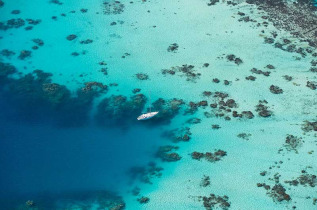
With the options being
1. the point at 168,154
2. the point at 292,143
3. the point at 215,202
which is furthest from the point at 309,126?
the point at 168,154

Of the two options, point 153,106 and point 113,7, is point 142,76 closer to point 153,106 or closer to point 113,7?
point 153,106

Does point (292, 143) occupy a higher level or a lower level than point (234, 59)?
lower

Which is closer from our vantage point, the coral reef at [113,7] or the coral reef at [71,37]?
the coral reef at [71,37]

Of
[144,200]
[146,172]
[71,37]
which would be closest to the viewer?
[144,200]

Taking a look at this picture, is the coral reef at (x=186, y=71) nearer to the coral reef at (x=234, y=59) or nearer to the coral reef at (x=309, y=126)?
the coral reef at (x=234, y=59)

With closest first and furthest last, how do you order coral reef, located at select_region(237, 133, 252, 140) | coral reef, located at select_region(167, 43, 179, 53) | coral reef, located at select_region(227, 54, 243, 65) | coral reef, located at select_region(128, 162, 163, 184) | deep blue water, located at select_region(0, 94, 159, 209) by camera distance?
deep blue water, located at select_region(0, 94, 159, 209) < coral reef, located at select_region(128, 162, 163, 184) < coral reef, located at select_region(237, 133, 252, 140) < coral reef, located at select_region(227, 54, 243, 65) < coral reef, located at select_region(167, 43, 179, 53)

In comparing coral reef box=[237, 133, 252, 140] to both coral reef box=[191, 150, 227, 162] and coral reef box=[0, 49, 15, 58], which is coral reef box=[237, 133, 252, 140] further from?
coral reef box=[0, 49, 15, 58]

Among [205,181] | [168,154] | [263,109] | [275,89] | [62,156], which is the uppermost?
[275,89]

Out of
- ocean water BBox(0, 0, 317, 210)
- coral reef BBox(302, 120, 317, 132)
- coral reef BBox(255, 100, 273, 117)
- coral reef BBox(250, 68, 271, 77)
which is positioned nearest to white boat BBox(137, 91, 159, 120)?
ocean water BBox(0, 0, 317, 210)

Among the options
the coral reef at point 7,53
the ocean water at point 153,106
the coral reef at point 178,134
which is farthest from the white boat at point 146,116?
the coral reef at point 7,53
